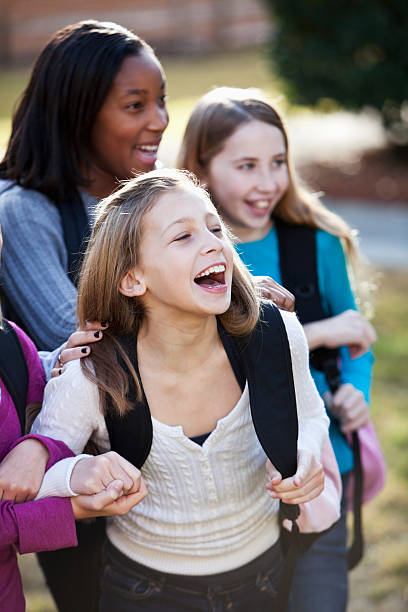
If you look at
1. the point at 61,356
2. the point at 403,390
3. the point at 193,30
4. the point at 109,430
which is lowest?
the point at 193,30

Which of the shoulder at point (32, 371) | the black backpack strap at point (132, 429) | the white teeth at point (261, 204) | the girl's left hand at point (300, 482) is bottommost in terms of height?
the girl's left hand at point (300, 482)

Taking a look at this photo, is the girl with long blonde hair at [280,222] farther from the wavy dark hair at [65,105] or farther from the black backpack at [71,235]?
the black backpack at [71,235]

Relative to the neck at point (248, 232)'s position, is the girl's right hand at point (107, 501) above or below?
below

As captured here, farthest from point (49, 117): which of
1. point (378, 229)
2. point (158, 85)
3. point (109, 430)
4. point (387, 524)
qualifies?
point (378, 229)

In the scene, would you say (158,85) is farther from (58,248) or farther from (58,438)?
(58,438)

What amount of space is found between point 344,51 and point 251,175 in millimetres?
7146

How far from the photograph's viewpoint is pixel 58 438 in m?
1.82

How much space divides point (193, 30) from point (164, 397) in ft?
89.6

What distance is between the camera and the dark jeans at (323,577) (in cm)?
226

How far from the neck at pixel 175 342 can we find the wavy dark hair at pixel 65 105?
0.63 metres

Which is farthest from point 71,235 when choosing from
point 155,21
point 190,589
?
point 155,21

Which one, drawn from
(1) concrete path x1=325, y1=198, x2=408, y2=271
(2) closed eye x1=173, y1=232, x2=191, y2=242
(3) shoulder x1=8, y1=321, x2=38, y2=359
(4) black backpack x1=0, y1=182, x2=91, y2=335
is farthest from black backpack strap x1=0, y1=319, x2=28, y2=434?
(1) concrete path x1=325, y1=198, x2=408, y2=271

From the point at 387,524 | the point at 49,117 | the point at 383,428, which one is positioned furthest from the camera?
the point at 383,428

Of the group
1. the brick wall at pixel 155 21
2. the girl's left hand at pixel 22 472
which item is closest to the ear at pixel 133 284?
the girl's left hand at pixel 22 472
